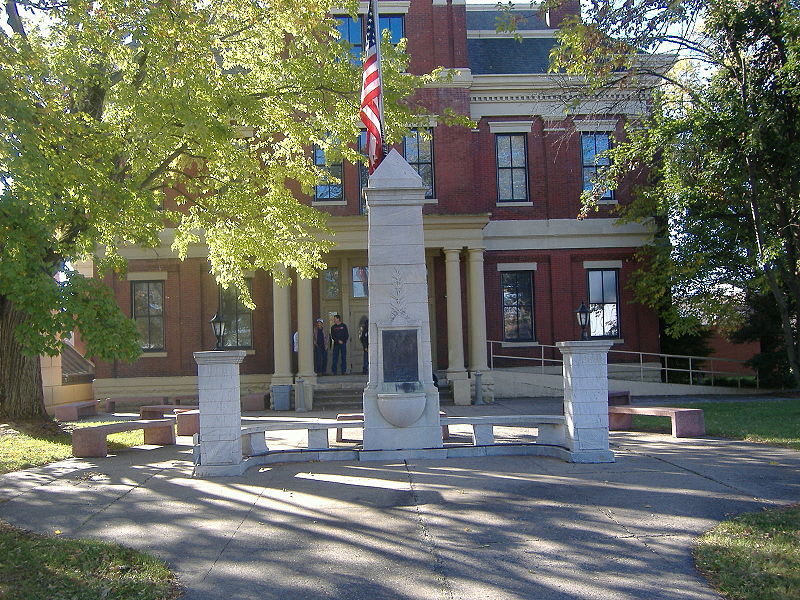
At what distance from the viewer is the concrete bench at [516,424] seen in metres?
11.2

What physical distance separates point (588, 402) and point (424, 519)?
3.73 metres

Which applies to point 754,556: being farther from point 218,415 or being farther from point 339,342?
point 339,342

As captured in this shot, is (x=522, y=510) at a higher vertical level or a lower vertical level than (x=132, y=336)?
lower

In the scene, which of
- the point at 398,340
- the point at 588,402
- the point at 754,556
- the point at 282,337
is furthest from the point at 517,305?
the point at 754,556

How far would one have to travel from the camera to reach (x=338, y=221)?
22344 millimetres

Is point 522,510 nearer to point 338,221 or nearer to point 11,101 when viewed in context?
point 11,101

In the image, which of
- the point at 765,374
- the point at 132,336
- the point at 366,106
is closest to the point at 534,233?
the point at 765,374

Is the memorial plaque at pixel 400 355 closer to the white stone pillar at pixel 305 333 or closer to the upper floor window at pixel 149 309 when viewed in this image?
the white stone pillar at pixel 305 333

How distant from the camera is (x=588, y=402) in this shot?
10.3 metres

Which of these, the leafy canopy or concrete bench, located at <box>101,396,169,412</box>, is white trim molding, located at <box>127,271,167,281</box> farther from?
the leafy canopy

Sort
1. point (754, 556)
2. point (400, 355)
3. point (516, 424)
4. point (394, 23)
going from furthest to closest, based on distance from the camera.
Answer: point (394, 23), point (516, 424), point (400, 355), point (754, 556)

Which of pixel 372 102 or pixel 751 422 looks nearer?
pixel 372 102

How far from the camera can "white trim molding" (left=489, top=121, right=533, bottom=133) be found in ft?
81.8

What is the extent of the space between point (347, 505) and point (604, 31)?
35.7ft
